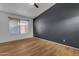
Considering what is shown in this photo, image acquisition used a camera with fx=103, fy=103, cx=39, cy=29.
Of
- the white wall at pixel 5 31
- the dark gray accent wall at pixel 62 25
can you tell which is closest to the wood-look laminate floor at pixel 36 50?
the dark gray accent wall at pixel 62 25

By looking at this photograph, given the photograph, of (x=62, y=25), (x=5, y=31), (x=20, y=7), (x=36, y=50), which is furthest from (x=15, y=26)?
(x=36, y=50)

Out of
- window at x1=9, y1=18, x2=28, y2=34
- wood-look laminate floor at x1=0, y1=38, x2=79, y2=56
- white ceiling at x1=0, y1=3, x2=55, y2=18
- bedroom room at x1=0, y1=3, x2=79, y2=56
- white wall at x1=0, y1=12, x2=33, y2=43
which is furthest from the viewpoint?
window at x1=9, y1=18, x2=28, y2=34

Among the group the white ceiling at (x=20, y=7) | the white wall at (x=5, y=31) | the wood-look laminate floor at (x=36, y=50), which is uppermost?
the white ceiling at (x=20, y=7)

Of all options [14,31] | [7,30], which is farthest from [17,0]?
[14,31]

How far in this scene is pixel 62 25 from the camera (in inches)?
163

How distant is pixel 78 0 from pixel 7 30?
3.52 m

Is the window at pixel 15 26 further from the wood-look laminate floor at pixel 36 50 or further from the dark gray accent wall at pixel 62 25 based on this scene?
the wood-look laminate floor at pixel 36 50

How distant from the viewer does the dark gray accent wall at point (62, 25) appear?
11.9ft

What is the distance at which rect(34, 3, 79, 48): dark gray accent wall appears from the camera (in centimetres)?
363

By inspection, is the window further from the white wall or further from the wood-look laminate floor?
the wood-look laminate floor

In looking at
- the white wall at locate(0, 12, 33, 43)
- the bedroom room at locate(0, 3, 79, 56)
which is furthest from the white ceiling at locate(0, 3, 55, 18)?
the white wall at locate(0, 12, 33, 43)

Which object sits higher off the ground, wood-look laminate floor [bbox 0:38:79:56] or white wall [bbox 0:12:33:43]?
white wall [bbox 0:12:33:43]

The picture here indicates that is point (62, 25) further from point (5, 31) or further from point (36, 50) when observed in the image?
point (5, 31)

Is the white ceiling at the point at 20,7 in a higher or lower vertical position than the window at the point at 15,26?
higher
